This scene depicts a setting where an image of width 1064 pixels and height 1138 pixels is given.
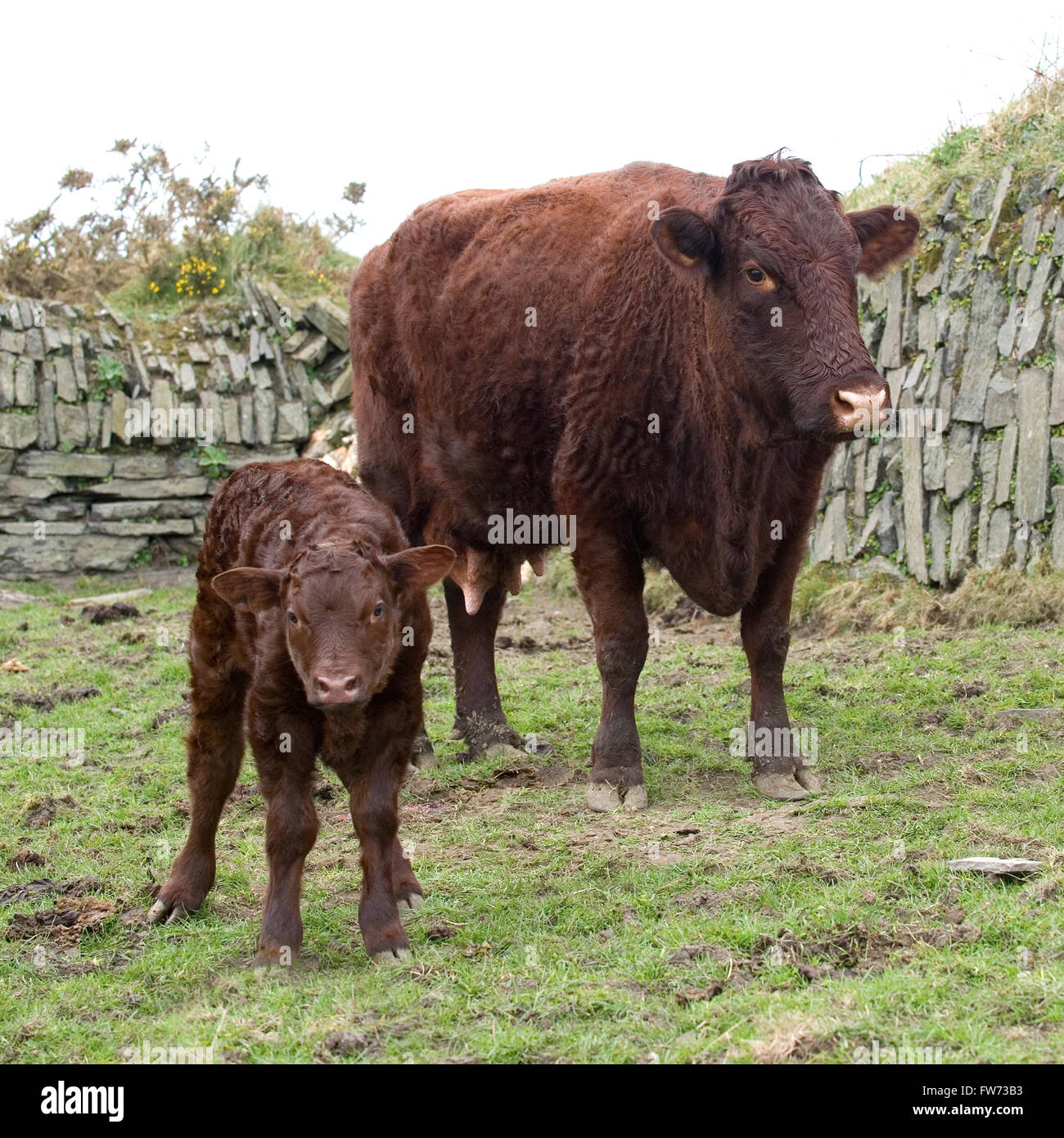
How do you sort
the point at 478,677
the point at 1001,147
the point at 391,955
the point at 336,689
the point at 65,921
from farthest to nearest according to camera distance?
the point at 1001,147 < the point at 478,677 < the point at 65,921 < the point at 391,955 < the point at 336,689

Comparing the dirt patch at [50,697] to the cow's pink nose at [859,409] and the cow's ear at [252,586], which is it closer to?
the cow's ear at [252,586]

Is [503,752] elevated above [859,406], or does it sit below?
below

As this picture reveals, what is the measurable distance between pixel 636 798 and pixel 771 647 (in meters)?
1.02

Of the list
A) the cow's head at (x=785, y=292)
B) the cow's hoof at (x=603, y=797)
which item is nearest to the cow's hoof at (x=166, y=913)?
the cow's hoof at (x=603, y=797)

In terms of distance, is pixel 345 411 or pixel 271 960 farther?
pixel 345 411

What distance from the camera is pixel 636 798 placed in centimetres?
632

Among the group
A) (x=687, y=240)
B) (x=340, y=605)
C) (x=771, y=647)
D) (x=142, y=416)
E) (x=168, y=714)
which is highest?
(x=687, y=240)

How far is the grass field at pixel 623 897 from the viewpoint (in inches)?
147

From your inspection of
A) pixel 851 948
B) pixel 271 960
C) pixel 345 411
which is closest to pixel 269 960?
pixel 271 960

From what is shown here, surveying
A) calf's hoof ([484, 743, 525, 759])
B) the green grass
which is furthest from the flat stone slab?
calf's hoof ([484, 743, 525, 759])

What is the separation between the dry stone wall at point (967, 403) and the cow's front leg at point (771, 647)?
3.10m

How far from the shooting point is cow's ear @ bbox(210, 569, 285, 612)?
4504 millimetres

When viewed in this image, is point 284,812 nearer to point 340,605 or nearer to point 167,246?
point 340,605

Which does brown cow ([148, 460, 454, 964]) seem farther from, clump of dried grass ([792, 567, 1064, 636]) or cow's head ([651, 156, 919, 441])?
clump of dried grass ([792, 567, 1064, 636])
